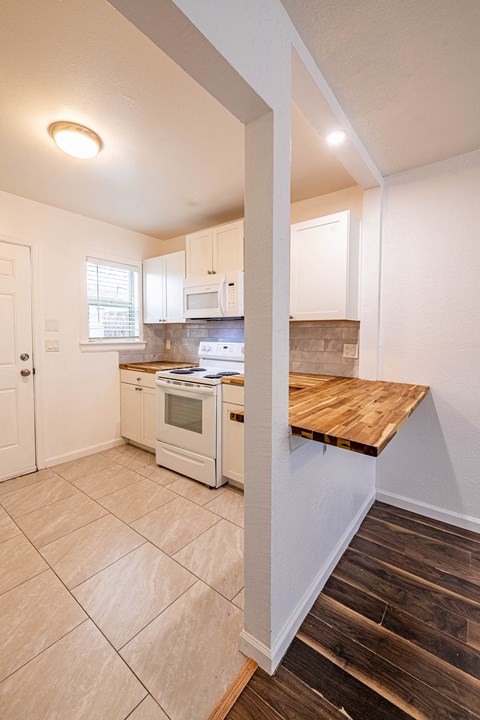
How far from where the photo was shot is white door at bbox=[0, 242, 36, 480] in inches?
105

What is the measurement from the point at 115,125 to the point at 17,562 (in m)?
2.53

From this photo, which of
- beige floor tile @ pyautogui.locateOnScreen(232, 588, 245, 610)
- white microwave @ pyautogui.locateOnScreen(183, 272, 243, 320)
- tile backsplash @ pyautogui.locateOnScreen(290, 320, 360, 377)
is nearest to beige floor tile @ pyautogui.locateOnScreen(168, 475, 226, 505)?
beige floor tile @ pyautogui.locateOnScreen(232, 588, 245, 610)

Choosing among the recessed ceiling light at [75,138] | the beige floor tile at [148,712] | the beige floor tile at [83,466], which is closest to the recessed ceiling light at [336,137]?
the recessed ceiling light at [75,138]

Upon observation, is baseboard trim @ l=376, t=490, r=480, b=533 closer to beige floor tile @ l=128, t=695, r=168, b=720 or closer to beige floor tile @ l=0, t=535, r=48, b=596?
beige floor tile @ l=128, t=695, r=168, b=720

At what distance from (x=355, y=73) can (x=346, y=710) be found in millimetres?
2468

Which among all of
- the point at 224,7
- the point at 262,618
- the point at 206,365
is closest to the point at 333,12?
the point at 224,7

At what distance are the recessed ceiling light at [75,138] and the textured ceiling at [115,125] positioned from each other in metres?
0.05

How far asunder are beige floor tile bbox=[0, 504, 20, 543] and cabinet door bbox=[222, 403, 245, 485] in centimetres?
145

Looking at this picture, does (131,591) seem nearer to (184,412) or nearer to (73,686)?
(73,686)

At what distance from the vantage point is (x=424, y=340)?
85.0 inches

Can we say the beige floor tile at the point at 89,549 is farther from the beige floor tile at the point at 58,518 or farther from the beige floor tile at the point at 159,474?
the beige floor tile at the point at 159,474

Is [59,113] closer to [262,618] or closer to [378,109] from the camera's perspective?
[378,109]

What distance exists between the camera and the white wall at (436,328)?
1990 mm

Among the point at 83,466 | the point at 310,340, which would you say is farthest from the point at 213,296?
the point at 83,466
